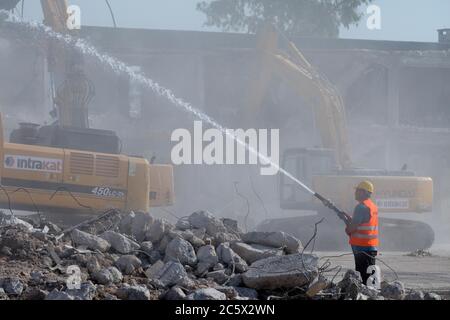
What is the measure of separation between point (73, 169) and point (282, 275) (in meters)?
6.76

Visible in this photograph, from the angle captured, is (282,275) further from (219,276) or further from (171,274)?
(171,274)

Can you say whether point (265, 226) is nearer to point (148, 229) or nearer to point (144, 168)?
point (144, 168)

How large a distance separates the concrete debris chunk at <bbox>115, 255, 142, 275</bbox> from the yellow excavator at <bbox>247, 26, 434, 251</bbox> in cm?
1016

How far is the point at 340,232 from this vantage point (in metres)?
19.3

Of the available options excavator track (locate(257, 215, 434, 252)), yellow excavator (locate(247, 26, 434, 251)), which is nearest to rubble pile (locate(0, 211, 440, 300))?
excavator track (locate(257, 215, 434, 252))

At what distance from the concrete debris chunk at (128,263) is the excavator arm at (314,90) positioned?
12.1 metres

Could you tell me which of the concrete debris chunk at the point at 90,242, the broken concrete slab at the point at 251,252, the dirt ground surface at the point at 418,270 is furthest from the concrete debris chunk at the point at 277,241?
the concrete debris chunk at the point at 90,242

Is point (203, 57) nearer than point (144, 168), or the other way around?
point (144, 168)

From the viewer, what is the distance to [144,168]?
15562 mm

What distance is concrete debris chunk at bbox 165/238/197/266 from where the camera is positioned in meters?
9.73

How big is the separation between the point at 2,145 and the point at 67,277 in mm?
6067

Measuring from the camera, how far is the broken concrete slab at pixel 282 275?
9070mm

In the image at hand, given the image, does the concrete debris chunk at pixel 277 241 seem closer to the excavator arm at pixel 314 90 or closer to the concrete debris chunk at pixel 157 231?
the concrete debris chunk at pixel 157 231
